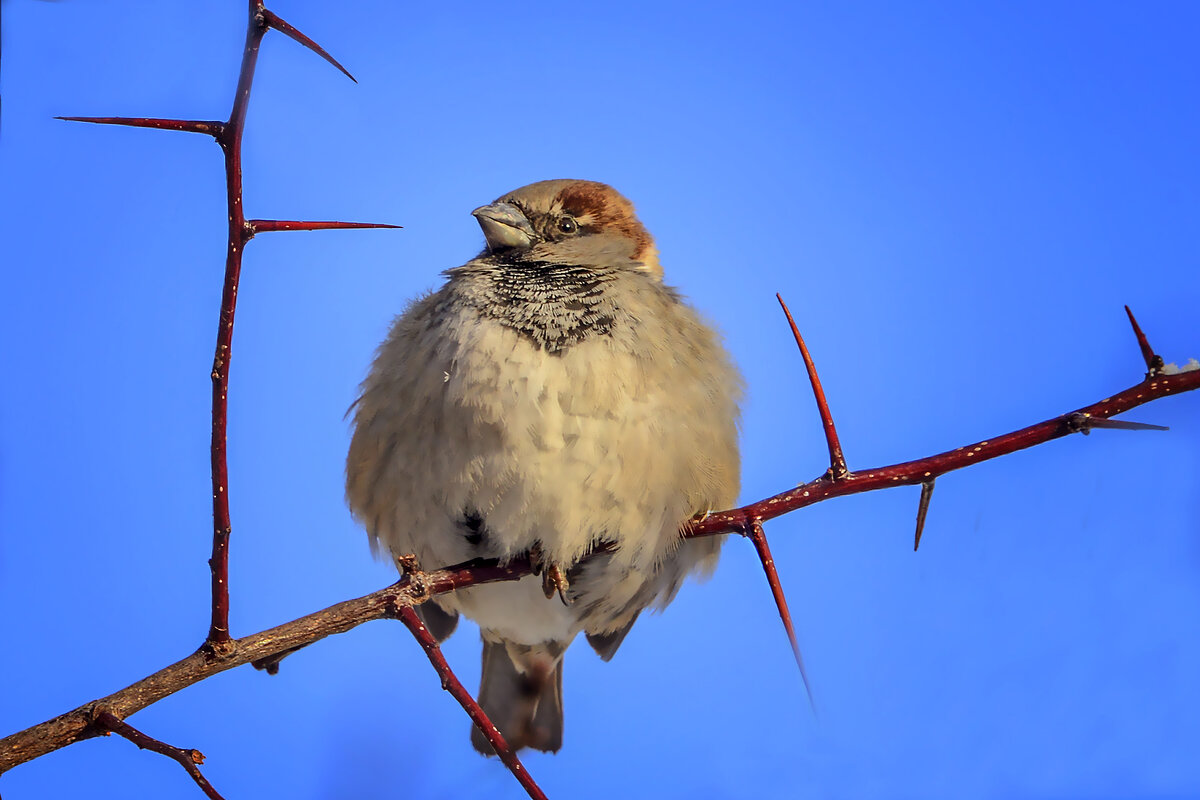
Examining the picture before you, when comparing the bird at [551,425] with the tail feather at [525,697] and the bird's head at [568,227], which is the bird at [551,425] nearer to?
the bird's head at [568,227]

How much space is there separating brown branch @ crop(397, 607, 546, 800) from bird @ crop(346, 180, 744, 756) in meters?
0.72

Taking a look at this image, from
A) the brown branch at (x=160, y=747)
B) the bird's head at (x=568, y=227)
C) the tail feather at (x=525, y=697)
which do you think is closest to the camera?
the brown branch at (x=160, y=747)

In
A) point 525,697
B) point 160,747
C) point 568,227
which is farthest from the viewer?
point 525,697

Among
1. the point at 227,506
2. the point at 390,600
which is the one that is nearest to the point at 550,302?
the point at 390,600

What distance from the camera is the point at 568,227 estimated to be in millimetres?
2693

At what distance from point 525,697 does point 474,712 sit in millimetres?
1769

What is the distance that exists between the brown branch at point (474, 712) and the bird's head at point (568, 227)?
126cm

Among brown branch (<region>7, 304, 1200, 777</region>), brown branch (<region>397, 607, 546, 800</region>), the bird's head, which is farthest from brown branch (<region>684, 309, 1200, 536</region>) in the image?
the bird's head

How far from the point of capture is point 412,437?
229cm

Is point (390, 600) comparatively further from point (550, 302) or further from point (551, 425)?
point (550, 302)

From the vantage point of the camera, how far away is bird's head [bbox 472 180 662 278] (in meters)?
2.58

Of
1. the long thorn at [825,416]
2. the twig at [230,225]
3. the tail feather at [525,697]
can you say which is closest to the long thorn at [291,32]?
the twig at [230,225]

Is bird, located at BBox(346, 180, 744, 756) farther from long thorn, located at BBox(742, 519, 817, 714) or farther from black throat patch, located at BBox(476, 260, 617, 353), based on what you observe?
long thorn, located at BBox(742, 519, 817, 714)

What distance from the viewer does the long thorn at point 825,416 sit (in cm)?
138
